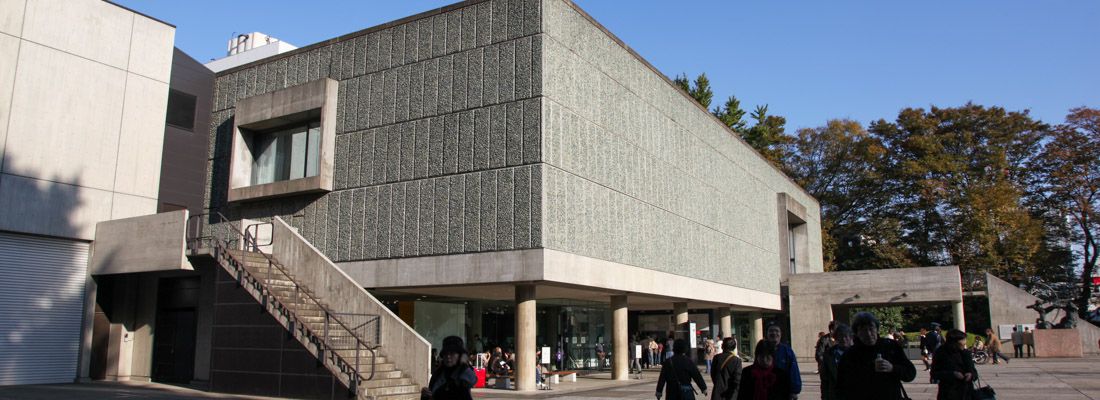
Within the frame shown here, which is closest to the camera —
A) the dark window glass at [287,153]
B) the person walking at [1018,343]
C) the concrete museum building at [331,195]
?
the concrete museum building at [331,195]

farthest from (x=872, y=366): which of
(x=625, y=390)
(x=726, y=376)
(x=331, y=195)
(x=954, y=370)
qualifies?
(x=331, y=195)

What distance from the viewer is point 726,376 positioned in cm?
837

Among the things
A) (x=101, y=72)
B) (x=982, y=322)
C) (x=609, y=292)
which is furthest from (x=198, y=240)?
(x=982, y=322)

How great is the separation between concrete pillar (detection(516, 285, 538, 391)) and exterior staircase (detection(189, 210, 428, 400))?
3.74 m

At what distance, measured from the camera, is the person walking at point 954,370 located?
7496 millimetres

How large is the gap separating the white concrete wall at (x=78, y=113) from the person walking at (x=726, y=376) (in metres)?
20.3

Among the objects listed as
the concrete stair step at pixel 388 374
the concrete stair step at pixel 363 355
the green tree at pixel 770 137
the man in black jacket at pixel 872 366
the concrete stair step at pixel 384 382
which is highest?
the green tree at pixel 770 137

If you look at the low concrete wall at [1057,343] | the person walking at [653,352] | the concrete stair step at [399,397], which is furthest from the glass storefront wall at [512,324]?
the low concrete wall at [1057,343]

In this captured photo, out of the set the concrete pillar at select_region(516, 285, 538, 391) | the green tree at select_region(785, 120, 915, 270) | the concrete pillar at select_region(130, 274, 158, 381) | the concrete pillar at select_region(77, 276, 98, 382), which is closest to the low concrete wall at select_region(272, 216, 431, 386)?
the concrete pillar at select_region(516, 285, 538, 391)

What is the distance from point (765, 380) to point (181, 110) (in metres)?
24.3

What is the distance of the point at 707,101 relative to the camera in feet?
221

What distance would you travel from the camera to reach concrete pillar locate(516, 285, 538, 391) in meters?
20.7

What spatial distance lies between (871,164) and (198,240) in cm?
4786

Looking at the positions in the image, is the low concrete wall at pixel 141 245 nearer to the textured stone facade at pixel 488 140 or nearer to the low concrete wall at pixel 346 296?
the low concrete wall at pixel 346 296
